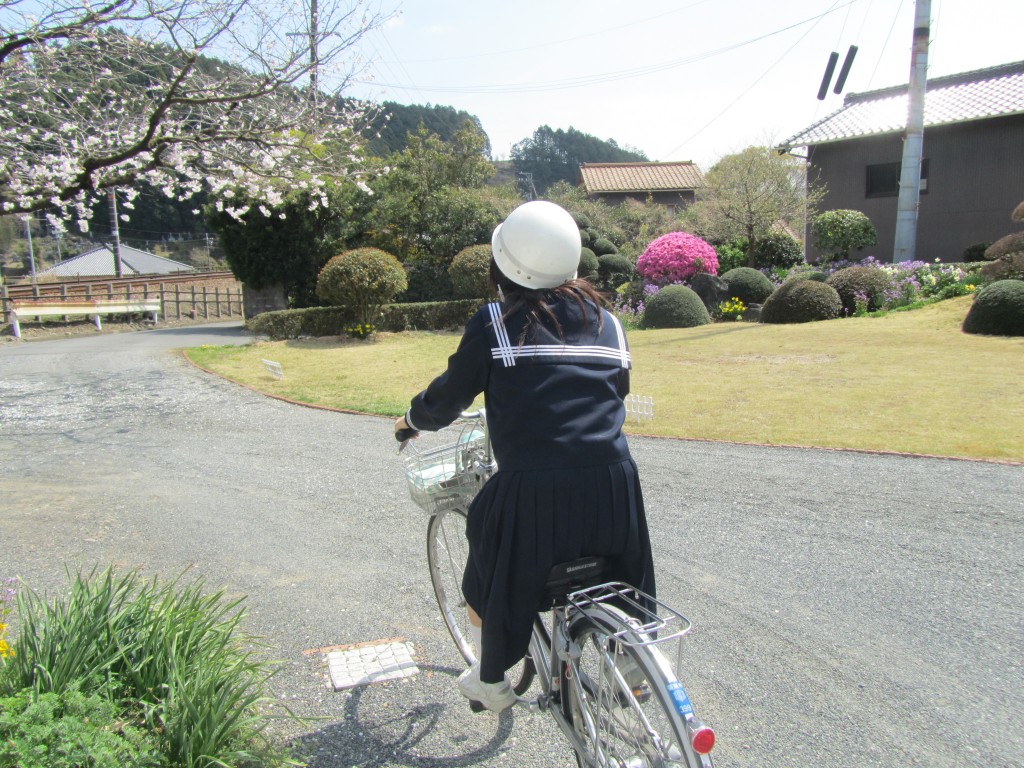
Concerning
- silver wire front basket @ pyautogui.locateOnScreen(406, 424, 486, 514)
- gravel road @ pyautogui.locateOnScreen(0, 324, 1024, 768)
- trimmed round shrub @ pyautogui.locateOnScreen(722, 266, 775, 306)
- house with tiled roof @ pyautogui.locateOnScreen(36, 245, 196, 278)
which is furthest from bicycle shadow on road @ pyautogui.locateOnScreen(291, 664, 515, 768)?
house with tiled roof @ pyautogui.locateOnScreen(36, 245, 196, 278)

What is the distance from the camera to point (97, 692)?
6.89 feet

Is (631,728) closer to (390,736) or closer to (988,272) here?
(390,736)

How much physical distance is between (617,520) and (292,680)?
1606mm

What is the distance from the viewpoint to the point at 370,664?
9.50 feet

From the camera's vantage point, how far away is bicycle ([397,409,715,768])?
5.39 ft

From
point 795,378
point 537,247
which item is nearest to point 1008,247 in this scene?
point 795,378

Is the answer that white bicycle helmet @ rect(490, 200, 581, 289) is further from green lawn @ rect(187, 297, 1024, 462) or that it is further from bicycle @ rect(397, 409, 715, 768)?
green lawn @ rect(187, 297, 1024, 462)

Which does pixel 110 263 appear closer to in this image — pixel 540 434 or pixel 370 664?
pixel 370 664

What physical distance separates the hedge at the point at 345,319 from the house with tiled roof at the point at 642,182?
1783cm

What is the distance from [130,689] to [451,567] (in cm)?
117

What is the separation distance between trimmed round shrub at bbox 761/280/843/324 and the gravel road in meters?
10.0

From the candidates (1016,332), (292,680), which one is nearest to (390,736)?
(292,680)

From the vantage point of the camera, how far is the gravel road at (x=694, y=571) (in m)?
2.51

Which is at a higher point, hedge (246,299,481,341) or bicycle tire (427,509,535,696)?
hedge (246,299,481,341)
